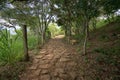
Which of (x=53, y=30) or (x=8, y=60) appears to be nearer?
(x=8, y=60)

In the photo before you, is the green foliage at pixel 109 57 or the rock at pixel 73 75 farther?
the green foliage at pixel 109 57

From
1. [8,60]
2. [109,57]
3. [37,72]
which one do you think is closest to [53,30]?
[109,57]

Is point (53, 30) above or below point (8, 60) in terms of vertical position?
above

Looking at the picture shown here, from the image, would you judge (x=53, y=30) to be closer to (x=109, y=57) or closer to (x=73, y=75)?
(x=109, y=57)

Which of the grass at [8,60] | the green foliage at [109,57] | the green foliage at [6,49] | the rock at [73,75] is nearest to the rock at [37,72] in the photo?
the grass at [8,60]

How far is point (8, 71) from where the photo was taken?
3588 millimetres

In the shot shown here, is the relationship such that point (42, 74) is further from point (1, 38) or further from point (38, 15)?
point (38, 15)

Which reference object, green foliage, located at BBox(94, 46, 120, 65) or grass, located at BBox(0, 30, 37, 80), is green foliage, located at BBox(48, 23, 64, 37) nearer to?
green foliage, located at BBox(94, 46, 120, 65)

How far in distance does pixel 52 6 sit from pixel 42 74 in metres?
8.28

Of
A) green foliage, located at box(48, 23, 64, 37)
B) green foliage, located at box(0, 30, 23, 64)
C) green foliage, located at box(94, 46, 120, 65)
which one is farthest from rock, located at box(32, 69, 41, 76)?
green foliage, located at box(48, 23, 64, 37)

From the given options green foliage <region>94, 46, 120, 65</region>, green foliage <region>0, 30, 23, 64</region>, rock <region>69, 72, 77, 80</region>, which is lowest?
rock <region>69, 72, 77, 80</region>

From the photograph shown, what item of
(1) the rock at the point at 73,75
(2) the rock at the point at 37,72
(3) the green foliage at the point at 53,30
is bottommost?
(1) the rock at the point at 73,75

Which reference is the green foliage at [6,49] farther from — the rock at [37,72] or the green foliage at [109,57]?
the green foliage at [109,57]

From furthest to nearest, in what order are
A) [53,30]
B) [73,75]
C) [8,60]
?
[53,30]
[8,60]
[73,75]
